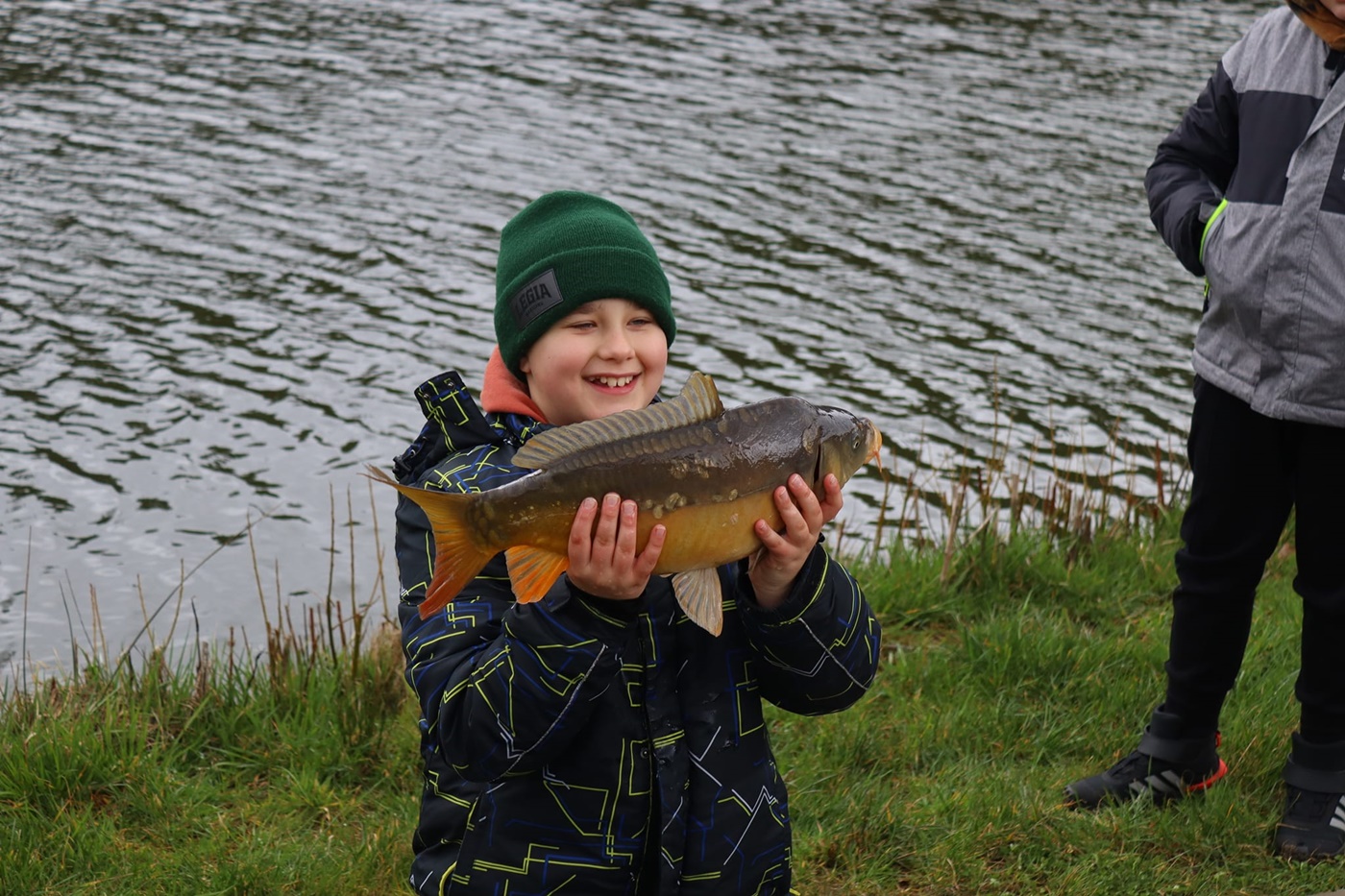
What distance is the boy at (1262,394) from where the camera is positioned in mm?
3990

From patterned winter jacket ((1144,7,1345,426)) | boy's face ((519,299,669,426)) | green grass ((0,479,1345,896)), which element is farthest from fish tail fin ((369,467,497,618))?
patterned winter jacket ((1144,7,1345,426))

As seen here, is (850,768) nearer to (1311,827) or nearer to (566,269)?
(1311,827)

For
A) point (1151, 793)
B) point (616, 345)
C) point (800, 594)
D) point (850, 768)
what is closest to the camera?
point (800, 594)

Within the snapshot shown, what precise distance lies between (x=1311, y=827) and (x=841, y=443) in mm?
2399

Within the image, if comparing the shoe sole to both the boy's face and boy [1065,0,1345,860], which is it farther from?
the boy's face

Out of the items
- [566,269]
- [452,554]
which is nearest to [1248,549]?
[566,269]

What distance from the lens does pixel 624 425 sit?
268 cm

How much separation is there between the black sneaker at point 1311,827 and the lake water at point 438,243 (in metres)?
3.22

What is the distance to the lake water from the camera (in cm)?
779

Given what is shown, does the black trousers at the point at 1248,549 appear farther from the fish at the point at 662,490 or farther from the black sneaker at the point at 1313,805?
the fish at the point at 662,490

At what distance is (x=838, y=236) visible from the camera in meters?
11.8

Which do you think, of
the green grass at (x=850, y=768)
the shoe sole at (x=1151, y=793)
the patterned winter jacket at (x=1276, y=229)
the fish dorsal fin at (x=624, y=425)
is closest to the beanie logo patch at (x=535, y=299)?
the fish dorsal fin at (x=624, y=425)

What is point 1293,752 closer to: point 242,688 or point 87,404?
point 242,688

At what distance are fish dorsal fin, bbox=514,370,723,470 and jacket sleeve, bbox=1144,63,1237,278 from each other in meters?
2.19
